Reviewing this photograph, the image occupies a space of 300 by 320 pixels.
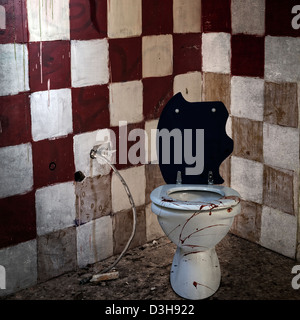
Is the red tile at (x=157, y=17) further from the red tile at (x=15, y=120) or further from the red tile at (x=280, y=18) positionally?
the red tile at (x=15, y=120)

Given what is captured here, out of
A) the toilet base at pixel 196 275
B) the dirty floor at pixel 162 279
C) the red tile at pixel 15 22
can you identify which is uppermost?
the red tile at pixel 15 22

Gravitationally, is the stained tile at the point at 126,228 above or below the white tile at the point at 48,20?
below

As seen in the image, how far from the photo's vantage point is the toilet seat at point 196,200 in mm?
2199

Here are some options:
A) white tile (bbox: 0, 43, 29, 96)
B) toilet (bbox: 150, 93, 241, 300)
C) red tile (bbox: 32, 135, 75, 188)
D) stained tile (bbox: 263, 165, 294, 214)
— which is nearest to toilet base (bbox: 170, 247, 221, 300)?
toilet (bbox: 150, 93, 241, 300)

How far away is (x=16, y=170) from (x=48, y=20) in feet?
1.95

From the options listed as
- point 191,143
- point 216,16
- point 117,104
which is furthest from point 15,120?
point 216,16

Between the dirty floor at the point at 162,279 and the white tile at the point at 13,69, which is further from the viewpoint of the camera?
the dirty floor at the point at 162,279

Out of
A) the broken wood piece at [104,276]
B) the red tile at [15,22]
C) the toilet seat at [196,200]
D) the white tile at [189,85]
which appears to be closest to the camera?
the red tile at [15,22]

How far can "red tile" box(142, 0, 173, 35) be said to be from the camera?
2.59m

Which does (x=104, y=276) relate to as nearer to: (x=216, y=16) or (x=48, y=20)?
(x=48, y=20)

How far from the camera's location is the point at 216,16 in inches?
109

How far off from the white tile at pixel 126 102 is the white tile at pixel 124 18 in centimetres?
22

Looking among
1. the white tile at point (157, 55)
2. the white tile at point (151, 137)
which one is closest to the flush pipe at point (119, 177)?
the white tile at point (151, 137)
